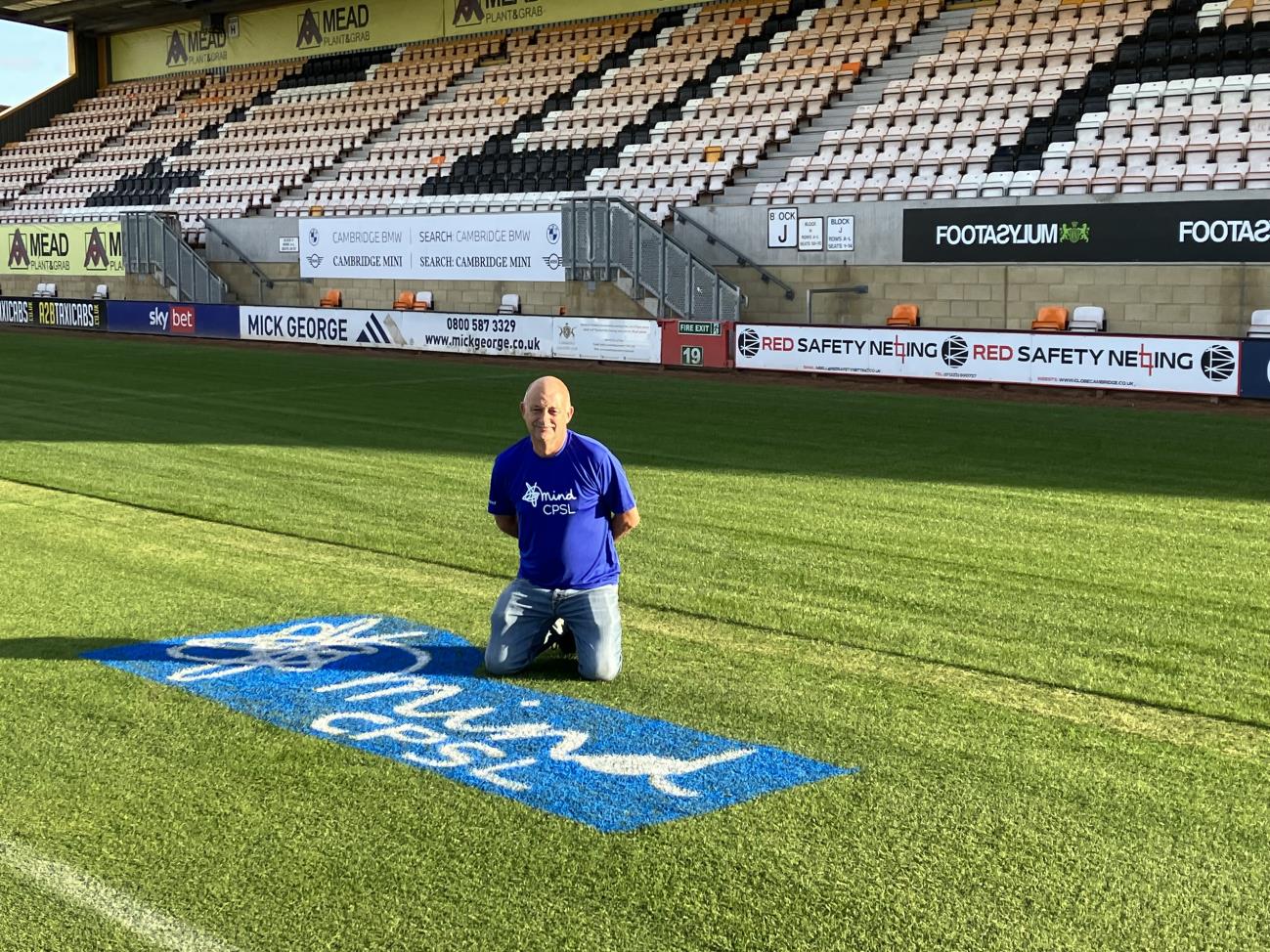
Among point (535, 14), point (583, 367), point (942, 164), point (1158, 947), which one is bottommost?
point (1158, 947)

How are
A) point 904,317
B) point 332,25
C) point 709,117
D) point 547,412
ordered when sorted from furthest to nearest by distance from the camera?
point 332,25
point 709,117
point 904,317
point 547,412

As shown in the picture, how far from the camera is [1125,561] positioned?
9.96m

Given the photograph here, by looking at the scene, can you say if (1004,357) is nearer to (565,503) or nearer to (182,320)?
(565,503)

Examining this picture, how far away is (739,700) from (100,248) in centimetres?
3913

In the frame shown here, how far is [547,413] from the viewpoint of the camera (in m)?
6.72

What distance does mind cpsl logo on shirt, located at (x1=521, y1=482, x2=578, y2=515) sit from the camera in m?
Result: 6.97

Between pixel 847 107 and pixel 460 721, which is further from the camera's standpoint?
pixel 847 107

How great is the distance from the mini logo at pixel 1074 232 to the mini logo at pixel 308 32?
31441 millimetres

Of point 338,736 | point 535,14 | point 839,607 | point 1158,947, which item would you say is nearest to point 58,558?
point 338,736

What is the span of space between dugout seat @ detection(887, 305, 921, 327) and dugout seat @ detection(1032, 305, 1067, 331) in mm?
2365

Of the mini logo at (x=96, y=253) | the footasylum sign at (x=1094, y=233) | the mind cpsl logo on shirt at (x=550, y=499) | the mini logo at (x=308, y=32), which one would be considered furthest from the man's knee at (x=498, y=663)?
the mini logo at (x=308, y=32)

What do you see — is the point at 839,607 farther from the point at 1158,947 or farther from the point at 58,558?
the point at 58,558

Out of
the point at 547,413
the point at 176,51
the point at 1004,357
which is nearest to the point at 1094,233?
the point at 1004,357

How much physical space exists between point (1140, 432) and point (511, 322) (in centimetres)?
1507
